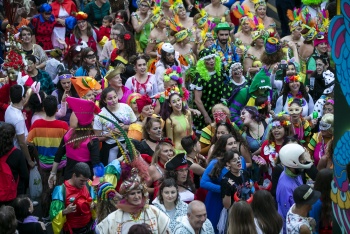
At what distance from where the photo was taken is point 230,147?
1125 centimetres

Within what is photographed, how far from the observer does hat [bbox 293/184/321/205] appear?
9562 mm

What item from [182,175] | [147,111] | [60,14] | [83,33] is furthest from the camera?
[60,14]

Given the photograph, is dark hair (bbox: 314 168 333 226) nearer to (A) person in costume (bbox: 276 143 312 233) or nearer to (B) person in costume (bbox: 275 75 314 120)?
(A) person in costume (bbox: 276 143 312 233)

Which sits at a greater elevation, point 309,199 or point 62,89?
point 309,199

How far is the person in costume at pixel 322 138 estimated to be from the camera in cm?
1181


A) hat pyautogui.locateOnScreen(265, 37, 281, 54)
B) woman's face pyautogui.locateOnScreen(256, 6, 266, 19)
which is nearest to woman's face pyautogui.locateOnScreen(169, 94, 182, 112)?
hat pyautogui.locateOnScreen(265, 37, 281, 54)

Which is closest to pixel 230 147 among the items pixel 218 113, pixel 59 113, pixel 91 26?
pixel 218 113

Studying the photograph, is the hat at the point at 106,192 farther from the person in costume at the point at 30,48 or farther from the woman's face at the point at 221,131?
the person in costume at the point at 30,48

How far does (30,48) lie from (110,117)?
346cm

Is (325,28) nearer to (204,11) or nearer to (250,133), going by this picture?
(204,11)

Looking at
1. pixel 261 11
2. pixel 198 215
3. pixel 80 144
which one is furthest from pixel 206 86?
pixel 198 215

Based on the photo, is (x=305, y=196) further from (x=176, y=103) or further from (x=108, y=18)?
(x=108, y=18)

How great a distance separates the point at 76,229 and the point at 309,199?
2637 millimetres

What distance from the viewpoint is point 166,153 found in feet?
36.8
